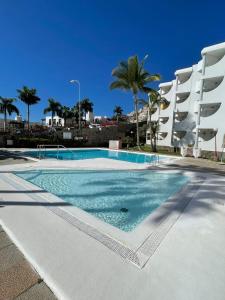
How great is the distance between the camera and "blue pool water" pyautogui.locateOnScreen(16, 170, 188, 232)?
21.5 feet

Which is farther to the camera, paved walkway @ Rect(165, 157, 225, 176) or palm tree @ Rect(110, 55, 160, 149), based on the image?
palm tree @ Rect(110, 55, 160, 149)

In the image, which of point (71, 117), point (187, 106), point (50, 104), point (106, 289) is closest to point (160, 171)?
point (106, 289)

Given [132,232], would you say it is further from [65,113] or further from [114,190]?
[65,113]

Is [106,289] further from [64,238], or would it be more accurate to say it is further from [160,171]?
[160,171]

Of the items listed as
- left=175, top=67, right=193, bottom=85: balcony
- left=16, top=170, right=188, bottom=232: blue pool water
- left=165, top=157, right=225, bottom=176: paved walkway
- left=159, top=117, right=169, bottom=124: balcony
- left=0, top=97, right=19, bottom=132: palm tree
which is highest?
left=175, top=67, right=193, bottom=85: balcony

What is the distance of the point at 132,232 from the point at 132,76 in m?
21.1

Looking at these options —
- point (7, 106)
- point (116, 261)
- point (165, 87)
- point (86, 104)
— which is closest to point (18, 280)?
point (116, 261)

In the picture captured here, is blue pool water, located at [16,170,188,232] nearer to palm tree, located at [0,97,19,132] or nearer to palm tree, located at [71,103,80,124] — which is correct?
palm tree, located at [0,97,19,132]

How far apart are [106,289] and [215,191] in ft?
21.7

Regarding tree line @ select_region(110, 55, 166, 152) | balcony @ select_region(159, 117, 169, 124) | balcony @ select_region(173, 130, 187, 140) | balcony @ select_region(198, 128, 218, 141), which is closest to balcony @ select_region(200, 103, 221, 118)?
balcony @ select_region(198, 128, 218, 141)

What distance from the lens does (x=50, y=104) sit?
5219cm

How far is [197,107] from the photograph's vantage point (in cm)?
2411

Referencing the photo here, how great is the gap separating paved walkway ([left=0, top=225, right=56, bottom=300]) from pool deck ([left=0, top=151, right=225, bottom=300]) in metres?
0.10

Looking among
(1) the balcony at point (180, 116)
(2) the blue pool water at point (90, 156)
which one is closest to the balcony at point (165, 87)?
(1) the balcony at point (180, 116)
